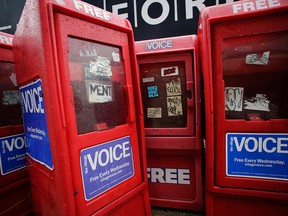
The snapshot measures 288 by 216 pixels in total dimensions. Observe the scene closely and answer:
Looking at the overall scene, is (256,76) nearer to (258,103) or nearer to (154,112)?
(258,103)

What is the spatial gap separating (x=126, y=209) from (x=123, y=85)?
35.6 inches

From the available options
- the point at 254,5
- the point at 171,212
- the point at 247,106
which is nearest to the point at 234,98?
the point at 247,106

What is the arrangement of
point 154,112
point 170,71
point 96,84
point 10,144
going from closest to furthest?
point 96,84
point 10,144
point 170,71
point 154,112

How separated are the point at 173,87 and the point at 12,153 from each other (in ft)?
5.06

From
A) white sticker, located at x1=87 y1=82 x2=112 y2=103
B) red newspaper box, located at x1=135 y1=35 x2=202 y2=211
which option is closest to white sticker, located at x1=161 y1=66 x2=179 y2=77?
red newspaper box, located at x1=135 y1=35 x2=202 y2=211

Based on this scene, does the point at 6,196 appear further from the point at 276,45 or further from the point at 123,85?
the point at 276,45

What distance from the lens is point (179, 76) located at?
205 centimetres

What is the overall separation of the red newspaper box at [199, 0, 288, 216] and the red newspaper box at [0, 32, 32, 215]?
5.23 ft

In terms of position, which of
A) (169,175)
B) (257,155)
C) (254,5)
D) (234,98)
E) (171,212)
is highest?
(254,5)

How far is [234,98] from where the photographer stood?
1580 mm

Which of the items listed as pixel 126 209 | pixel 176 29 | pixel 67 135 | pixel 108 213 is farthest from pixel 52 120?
pixel 176 29

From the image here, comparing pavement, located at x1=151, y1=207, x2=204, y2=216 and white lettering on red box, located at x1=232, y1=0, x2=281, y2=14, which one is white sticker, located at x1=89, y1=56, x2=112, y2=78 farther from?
pavement, located at x1=151, y1=207, x2=204, y2=216

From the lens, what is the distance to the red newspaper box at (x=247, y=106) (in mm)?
1450

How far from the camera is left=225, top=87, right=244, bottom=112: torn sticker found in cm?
157
